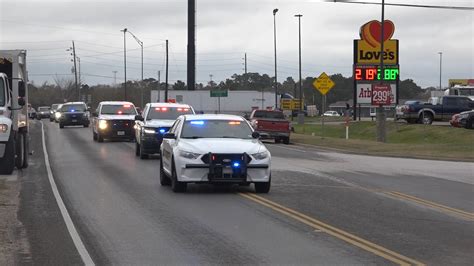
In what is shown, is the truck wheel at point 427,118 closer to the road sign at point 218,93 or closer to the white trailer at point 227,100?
the road sign at point 218,93

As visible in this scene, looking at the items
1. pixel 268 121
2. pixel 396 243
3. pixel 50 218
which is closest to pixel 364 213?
pixel 396 243

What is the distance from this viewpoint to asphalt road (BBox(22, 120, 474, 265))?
847 centimetres

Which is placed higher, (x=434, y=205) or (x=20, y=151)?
(x=20, y=151)

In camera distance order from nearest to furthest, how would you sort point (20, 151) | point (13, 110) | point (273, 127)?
1. point (13, 110)
2. point (20, 151)
3. point (273, 127)

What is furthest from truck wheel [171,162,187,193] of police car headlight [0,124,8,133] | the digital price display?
the digital price display

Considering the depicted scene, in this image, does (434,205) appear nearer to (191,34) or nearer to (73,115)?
(73,115)

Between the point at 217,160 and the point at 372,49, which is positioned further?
the point at 372,49

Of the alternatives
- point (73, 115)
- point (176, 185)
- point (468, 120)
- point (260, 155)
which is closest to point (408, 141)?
point (468, 120)

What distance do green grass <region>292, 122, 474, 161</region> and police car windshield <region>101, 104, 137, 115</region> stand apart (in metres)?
9.44

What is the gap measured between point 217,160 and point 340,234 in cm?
435

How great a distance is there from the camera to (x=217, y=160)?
44.8 ft

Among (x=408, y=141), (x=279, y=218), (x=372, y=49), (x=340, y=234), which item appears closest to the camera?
(x=340, y=234)

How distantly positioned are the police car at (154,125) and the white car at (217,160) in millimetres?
7784

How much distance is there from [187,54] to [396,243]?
71.7 metres
